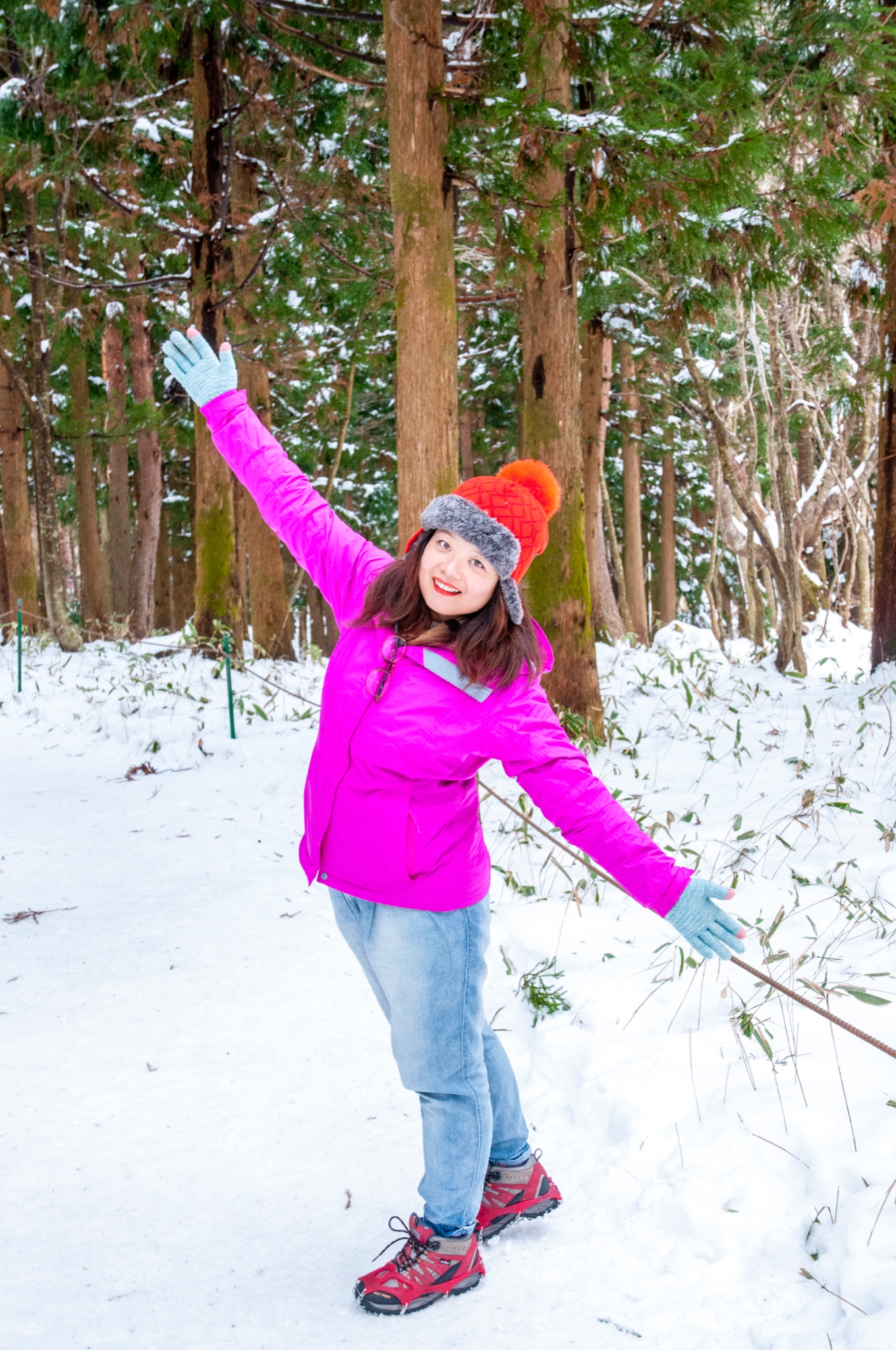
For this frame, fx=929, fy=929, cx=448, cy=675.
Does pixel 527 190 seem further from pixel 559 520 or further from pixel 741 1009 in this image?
pixel 741 1009

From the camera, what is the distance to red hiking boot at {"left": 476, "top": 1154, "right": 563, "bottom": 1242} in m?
2.47

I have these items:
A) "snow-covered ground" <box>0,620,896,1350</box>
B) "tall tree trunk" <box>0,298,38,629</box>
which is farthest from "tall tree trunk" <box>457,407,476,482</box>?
"snow-covered ground" <box>0,620,896,1350</box>

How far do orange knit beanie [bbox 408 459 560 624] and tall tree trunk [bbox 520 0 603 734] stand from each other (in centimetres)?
405

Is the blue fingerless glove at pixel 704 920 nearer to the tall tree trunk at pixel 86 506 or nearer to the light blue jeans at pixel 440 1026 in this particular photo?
→ the light blue jeans at pixel 440 1026

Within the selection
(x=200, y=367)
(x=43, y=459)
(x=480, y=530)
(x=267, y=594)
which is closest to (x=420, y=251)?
(x=200, y=367)

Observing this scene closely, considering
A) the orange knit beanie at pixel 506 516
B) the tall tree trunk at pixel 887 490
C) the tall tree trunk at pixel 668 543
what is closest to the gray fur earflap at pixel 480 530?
the orange knit beanie at pixel 506 516

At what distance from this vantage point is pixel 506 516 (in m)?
2.31

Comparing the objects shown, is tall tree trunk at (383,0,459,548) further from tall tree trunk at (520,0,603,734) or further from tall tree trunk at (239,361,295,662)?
tall tree trunk at (239,361,295,662)

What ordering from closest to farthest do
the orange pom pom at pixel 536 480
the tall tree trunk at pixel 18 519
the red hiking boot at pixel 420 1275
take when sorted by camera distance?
the red hiking boot at pixel 420 1275, the orange pom pom at pixel 536 480, the tall tree trunk at pixel 18 519

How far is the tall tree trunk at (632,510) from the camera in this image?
50.1 ft

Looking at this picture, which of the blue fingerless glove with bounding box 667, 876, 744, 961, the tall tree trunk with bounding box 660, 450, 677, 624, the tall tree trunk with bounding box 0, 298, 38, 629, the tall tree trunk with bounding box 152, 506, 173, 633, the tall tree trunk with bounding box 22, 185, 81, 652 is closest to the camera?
the blue fingerless glove with bounding box 667, 876, 744, 961

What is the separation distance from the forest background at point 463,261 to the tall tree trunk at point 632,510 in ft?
0.25

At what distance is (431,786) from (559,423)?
4.84 metres

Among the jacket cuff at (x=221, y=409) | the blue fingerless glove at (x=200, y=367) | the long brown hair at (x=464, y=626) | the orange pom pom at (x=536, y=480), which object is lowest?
the long brown hair at (x=464, y=626)
